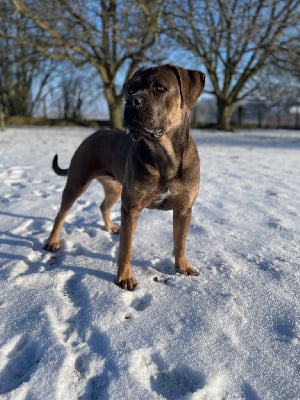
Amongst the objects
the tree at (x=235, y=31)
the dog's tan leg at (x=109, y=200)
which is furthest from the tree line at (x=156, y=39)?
the dog's tan leg at (x=109, y=200)

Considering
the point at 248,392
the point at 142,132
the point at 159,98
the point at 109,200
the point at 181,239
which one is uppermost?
the point at 159,98

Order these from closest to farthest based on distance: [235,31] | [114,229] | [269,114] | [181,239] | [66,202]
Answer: [181,239], [66,202], [114,229], [235,31], [269,114]

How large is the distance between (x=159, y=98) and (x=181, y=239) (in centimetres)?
124

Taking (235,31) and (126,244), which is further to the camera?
(235,31)

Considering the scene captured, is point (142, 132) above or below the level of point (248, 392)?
above

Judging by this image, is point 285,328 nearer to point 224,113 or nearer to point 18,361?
point 18,361

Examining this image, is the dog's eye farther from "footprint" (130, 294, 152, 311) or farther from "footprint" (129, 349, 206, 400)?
"footprint" (129, 349, 206, 400)

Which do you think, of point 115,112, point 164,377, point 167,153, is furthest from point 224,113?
point 164,377

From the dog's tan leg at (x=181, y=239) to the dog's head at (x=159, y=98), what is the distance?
30.1 inches


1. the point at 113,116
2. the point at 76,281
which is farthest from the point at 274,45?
the point at 76,281

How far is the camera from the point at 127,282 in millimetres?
3078

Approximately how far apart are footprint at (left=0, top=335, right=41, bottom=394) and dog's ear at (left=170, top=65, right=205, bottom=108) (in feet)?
7.04

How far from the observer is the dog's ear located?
3113 mm

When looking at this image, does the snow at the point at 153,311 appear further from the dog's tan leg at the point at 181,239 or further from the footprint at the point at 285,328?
the dog's tan leg at the point at 181,239
